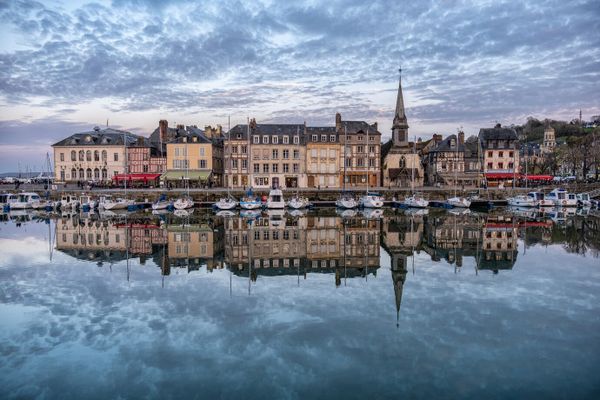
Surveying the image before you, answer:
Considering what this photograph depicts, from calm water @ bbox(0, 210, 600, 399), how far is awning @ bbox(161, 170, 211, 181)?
1267 inches

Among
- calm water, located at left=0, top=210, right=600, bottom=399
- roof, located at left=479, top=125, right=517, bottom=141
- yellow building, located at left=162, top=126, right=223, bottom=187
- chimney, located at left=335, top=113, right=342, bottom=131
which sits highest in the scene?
chimney, located at left=335, top=113, right=342, bottom=131

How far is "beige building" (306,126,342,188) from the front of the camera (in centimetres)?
5650

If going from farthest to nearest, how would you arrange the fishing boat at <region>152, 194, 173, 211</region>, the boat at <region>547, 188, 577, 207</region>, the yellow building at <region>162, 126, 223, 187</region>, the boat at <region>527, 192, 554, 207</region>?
the yellow building at <region>162, 126, 223, 187</region> → the boat at <region>547, 188, 577, 207</region> → the boat at <region>527, 192, 554, 207</region> → the fishing boat at <region>152, 194, 173, 211</region>

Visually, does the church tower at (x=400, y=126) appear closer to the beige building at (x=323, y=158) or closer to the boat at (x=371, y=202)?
the beige building at (x=323, y=158)

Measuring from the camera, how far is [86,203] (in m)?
47.2

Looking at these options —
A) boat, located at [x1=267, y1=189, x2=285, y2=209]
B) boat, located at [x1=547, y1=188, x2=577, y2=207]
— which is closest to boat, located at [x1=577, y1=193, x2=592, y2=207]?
boat, located at [x1=547, y1=188, x2=577, y2=207]

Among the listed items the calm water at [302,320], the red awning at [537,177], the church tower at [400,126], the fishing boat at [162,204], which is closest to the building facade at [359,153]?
the church tower at [400,126]

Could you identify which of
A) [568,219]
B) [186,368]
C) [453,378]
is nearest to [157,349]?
[186,368]

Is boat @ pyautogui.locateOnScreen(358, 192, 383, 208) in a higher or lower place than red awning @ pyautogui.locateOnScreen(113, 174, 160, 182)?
lower

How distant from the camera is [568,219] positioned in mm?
36219

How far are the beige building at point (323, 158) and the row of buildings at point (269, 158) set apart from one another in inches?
4.9

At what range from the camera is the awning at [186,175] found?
55.5 meters

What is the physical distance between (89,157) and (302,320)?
55332 mm

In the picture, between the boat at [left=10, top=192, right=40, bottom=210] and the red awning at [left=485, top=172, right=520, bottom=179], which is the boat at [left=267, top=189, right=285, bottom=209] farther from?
the red awning at [left=485, top=172, right=520, bottom=179]
